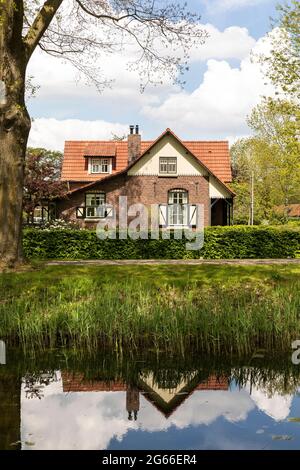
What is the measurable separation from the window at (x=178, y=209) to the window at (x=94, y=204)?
4109 mm

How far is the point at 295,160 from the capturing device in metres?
26.0

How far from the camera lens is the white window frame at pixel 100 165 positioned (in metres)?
35.0

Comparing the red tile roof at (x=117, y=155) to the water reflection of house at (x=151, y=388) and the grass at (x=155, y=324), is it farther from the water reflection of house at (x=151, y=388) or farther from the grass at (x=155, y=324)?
Result: the water reflection of house at (x=151, y=388)

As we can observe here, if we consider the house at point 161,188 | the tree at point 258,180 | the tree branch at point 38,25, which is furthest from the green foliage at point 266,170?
the tree branch at point 38,25

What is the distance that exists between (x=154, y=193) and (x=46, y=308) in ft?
76.0

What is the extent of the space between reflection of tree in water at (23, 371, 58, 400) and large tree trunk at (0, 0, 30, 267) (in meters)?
6.10

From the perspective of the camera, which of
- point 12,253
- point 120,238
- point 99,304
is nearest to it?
point 99,304

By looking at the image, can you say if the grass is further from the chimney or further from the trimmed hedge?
the chimney

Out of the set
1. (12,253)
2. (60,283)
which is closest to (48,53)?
(12,253)

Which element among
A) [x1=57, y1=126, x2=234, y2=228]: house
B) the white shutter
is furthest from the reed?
[x1=57, y1=126, x2=234, y2=228]: house

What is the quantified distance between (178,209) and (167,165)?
2761 mm

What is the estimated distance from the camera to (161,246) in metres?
21.8

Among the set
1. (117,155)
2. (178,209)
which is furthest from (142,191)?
(117,155)
